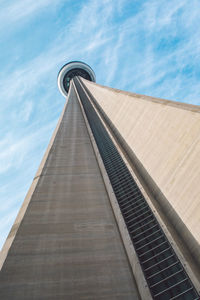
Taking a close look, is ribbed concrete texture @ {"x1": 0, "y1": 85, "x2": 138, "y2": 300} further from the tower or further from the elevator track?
the elevator track

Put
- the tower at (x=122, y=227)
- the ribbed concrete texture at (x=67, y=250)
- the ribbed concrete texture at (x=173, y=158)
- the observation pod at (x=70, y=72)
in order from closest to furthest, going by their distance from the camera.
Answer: the ribbed concrete texture at (x=67, y=250)
the tower at (x=122, y=227)
the ribbed concrete texture at (x=173, y=158)
the observation pod at (x=70, y=72)

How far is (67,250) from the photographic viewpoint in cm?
606

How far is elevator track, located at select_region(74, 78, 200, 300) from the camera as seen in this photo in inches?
202

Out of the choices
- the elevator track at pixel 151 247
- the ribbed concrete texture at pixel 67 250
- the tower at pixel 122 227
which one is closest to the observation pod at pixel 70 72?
the elevator track at pixel 151 247

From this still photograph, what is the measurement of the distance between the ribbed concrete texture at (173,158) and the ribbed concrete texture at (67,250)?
5.60ft

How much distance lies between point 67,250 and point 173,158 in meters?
3.79

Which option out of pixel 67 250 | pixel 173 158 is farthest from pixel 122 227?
pixel 173 158

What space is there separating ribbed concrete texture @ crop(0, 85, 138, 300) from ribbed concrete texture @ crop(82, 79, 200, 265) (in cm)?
171

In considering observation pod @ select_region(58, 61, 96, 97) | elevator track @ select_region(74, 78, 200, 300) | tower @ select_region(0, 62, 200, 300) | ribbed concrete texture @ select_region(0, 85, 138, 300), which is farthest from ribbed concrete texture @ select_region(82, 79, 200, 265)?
observation pod @ select_region(58, 61, 96, 97)

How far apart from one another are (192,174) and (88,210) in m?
3.38

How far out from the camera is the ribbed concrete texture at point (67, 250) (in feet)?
16.3

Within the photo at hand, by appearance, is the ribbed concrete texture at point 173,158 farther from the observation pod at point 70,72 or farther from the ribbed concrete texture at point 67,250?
the observation pod at point 70,72

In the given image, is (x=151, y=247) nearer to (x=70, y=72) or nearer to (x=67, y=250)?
(x=67, y=250)

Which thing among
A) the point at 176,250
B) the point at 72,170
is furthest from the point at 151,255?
the point at 72,170
